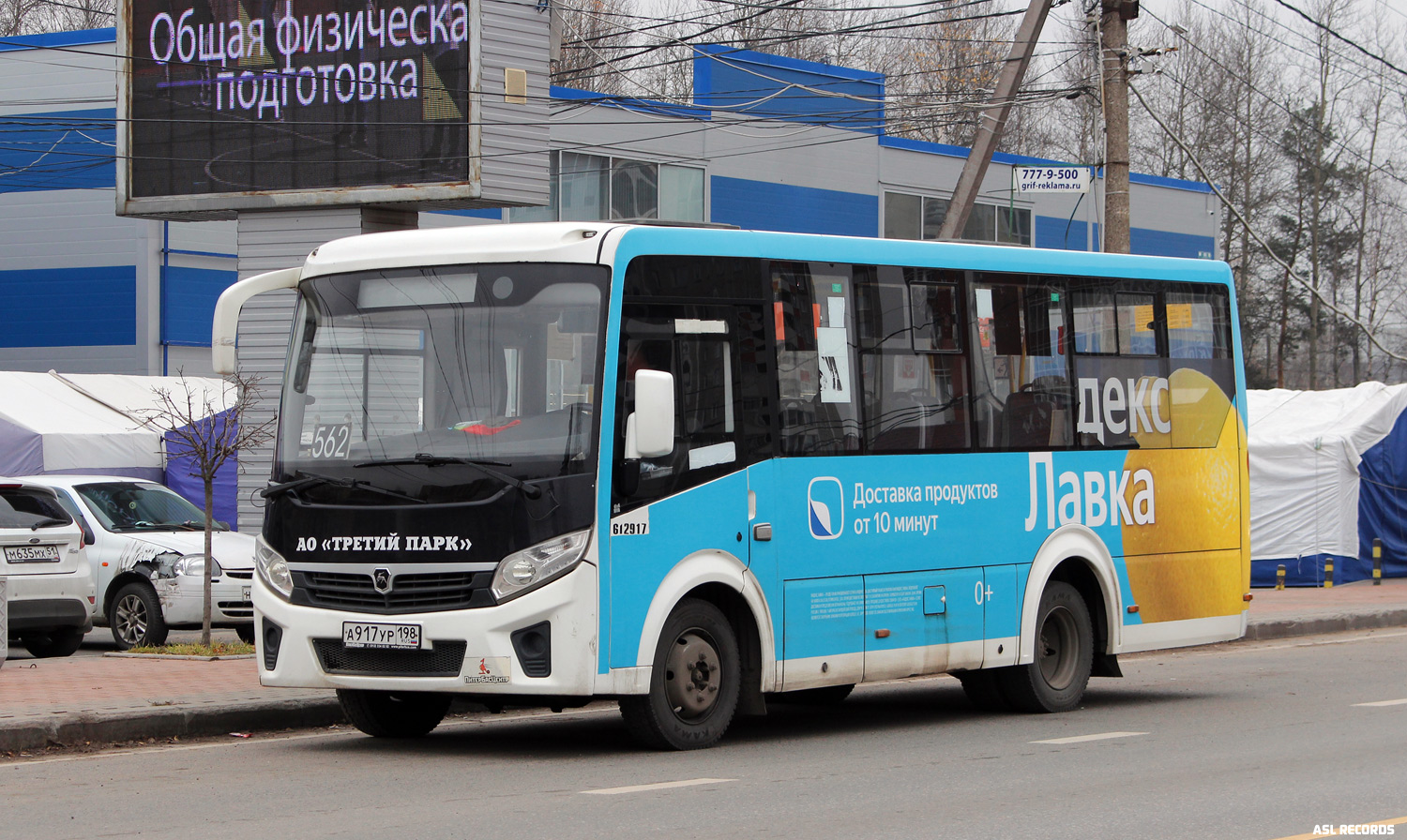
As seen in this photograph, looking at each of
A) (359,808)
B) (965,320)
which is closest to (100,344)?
(965,320)

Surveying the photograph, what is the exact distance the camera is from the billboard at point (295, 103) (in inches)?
730

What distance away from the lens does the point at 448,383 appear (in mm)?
9680

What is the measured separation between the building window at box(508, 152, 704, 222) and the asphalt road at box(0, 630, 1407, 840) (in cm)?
2304

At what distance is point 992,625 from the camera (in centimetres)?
1166

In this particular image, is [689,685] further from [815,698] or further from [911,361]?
[815,698]

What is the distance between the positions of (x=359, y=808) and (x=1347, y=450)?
825 inches

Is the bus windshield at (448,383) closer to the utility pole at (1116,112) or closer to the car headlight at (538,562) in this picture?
the car headlight at (538,562)


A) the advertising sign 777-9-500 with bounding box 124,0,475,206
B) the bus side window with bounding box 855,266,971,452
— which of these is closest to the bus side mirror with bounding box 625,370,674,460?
the bus side window with bounding box 855,266,971,452

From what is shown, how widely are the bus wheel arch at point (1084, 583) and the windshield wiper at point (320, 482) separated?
463 cm

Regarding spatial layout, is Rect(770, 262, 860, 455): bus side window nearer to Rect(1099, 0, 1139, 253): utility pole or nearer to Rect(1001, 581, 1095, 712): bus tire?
Rect(1001, 581, 1095, 712): bus tire

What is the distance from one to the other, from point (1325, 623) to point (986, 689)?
9.52 metres

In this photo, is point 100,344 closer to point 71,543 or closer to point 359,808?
point 71,543

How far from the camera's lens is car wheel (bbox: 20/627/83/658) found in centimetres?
1653

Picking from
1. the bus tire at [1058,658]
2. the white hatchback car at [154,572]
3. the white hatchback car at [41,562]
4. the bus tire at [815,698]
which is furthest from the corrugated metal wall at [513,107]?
the bus tire at [1058,658]
